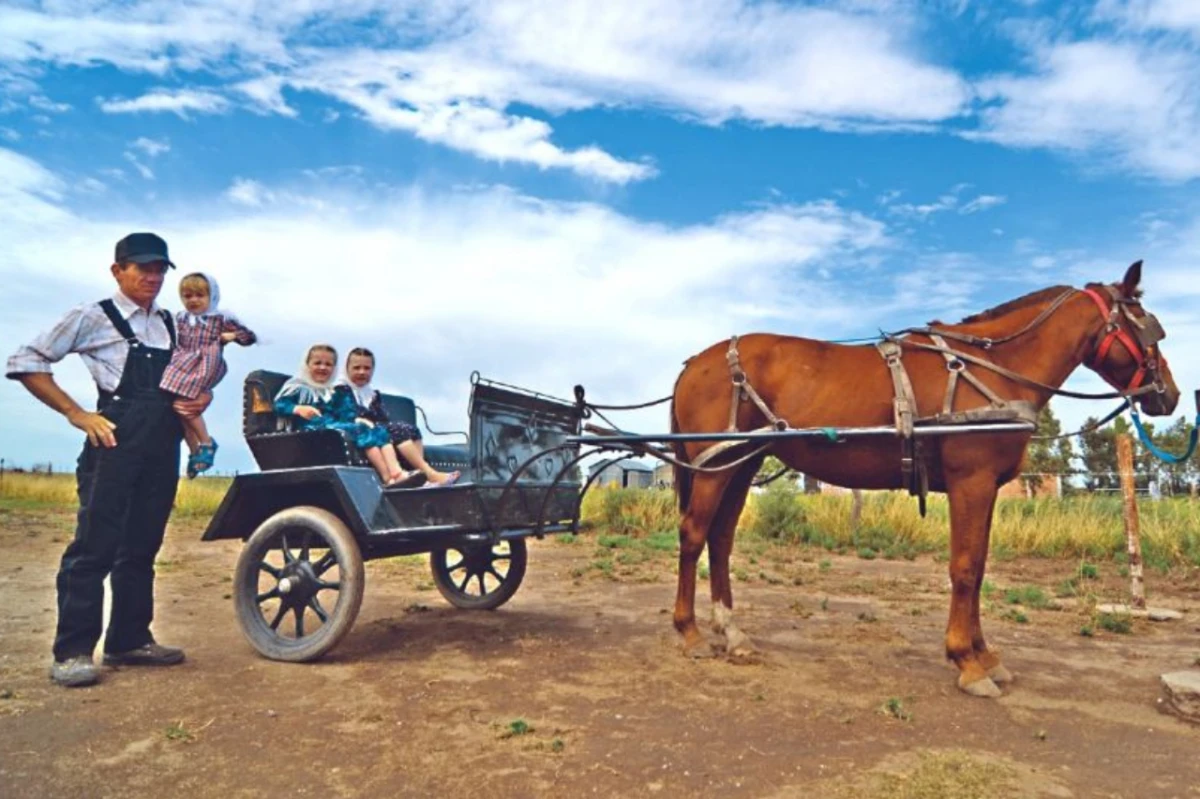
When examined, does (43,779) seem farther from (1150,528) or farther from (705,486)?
(1150,528)

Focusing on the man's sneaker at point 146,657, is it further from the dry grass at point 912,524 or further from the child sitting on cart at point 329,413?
the dry grass at point 912,524

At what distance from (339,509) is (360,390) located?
3.25 feet

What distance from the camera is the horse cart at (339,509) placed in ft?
17.2

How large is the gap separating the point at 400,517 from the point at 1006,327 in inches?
160

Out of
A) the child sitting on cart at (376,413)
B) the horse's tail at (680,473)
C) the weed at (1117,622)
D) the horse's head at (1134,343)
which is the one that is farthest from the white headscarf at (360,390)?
the weed at (1117,622)

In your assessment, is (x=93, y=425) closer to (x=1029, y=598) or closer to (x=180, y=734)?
(x=180, y=734)

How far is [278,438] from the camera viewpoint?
5496 millimetres

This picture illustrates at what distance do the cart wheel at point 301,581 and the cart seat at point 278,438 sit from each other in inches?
13.0

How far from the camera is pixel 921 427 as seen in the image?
4938mm

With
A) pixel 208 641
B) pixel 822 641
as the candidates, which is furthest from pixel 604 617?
pixel 208 641

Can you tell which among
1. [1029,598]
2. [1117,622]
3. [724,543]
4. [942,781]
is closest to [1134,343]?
[724,543]

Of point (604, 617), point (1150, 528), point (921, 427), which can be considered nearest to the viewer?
point (921, 427)

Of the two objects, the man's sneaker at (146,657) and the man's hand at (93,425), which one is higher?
the man's hand at (93,425)

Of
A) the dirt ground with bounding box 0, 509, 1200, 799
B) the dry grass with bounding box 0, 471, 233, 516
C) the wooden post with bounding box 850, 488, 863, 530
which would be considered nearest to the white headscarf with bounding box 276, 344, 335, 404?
the dirt ground with bounding box 0, 509, 1200, 799
